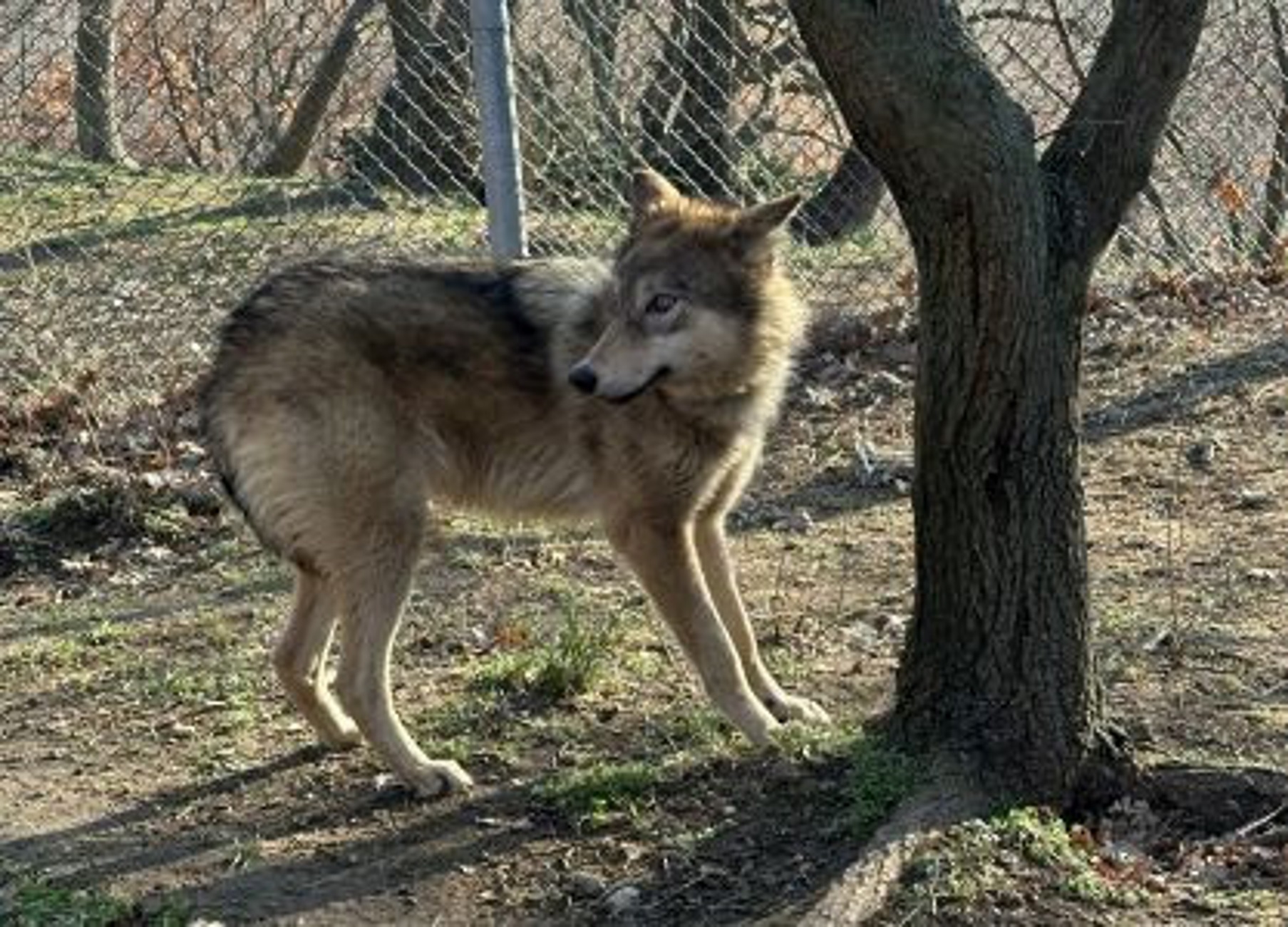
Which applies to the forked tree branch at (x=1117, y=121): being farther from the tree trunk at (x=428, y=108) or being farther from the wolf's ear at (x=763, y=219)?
the tree trunk at (x=428, y=108)

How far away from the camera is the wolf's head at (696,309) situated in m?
5.49

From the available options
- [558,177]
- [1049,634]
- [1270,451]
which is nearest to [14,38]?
[558,177]

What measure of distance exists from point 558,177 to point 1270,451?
11.9ft

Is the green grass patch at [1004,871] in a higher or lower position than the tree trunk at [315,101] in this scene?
lower

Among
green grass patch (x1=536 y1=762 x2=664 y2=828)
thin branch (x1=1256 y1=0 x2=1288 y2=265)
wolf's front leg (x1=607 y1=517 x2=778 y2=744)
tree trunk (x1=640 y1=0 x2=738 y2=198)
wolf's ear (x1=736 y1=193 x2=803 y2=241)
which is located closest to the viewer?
green grass patch (x1=536 y1=762 x2=664 y2=828)

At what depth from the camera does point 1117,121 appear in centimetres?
443

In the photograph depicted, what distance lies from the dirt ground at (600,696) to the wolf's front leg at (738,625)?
0.47 feet

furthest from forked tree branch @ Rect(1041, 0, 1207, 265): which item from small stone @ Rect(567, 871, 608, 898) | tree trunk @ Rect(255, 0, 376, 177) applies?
tree trunk @ Rect(255, 0, 376, 177)

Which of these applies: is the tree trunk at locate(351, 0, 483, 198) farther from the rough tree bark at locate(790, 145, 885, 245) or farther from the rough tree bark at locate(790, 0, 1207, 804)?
the rough tree bark at locate(790, 0, 1207, 804)

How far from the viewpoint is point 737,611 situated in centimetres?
568

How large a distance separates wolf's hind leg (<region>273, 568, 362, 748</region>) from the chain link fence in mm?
3392

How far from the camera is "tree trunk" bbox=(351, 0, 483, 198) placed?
9.28m

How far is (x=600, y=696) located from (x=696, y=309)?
1.10 m

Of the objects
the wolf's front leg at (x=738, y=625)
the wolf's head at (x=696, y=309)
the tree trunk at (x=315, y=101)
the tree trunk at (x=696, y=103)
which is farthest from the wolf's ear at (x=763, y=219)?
the tree trunk at (x=315, y=101)
